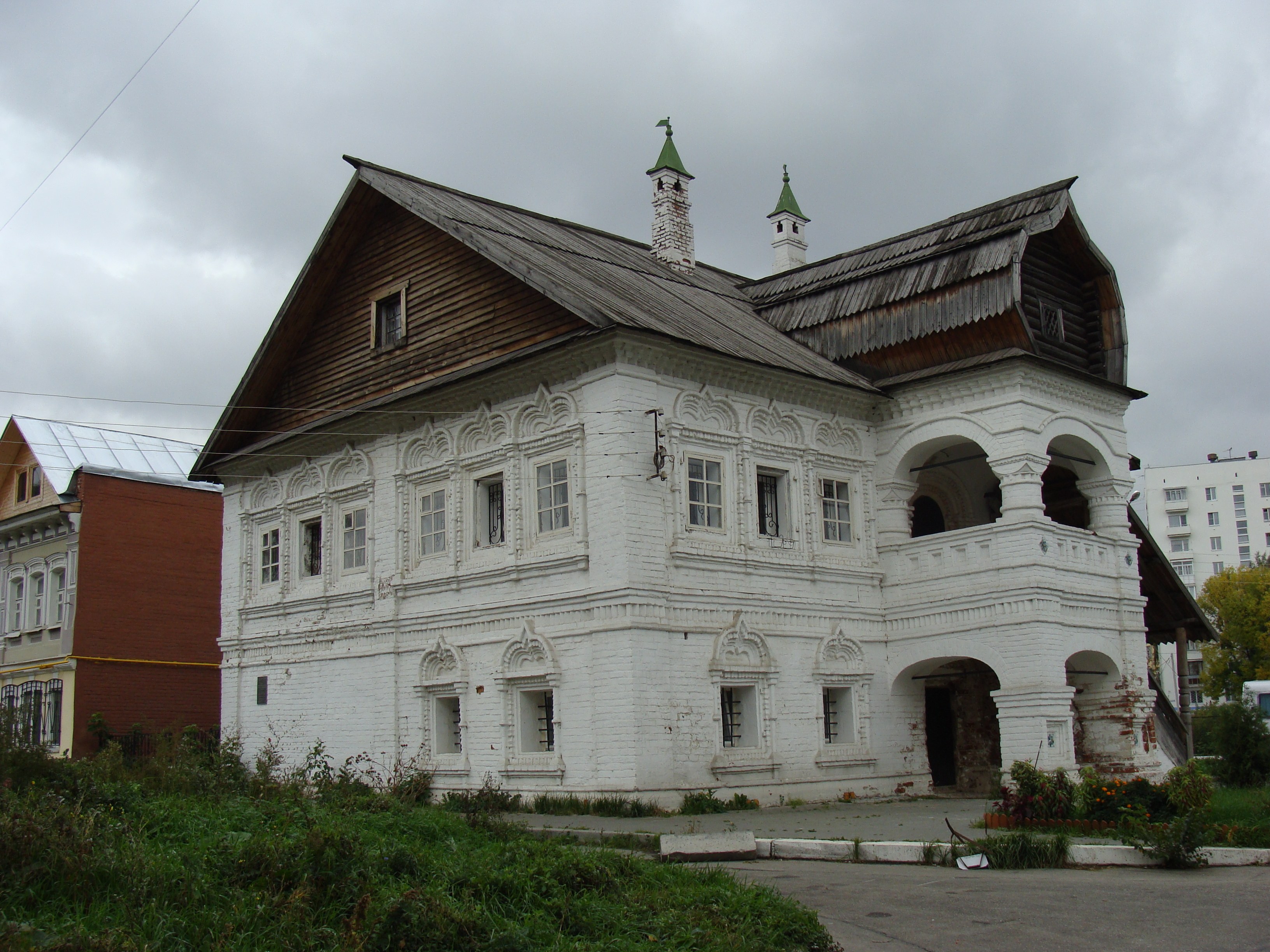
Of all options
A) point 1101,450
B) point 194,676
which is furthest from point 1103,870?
point 194,676

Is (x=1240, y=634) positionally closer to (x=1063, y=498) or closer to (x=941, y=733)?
(x=1063, y=498)

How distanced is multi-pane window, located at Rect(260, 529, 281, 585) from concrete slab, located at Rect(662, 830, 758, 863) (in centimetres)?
1321

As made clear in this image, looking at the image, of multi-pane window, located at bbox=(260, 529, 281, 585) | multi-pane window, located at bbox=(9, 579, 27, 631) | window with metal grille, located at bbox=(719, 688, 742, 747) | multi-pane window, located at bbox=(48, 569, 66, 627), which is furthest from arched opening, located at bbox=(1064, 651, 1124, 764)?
multi-pane window, located at bbox=(9, 579, 27, 631)

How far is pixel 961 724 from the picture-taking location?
20.1m

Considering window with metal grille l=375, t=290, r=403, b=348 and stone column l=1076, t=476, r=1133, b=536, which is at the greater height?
window with metal grille l=375, t=290, r=403, b=348

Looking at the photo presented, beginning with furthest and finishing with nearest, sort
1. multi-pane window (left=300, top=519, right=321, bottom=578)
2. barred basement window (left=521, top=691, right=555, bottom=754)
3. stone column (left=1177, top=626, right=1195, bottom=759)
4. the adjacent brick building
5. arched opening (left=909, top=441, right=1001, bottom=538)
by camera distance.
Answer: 1. the adjacent brick building
2. stone column (left=1177, top=626, right=1195, bottom=759)
3. multi-pane window (left=300, top=519, right=321, bottom=578)
4. arched opening (left=909, top=441, right=1001, bottom=538)
5. barred basement window (left=521, top=691, right=555, bottom=754)

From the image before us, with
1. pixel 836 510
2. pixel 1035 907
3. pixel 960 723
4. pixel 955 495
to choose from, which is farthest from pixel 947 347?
pixel 1035 907

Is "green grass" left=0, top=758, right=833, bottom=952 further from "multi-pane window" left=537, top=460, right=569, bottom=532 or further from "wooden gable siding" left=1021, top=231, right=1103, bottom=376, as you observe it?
"wooden gable siding" left=1021, top=231, right=1103, bottom=376

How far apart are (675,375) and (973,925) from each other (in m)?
10.5

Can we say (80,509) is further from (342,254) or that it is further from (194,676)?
(342,254)

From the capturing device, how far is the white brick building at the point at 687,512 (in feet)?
54.6

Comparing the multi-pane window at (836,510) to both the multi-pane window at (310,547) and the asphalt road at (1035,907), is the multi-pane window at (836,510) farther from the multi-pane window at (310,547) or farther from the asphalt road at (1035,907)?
the multi-pane window at (310,547)

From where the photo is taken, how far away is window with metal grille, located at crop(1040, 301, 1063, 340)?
19.9 metres

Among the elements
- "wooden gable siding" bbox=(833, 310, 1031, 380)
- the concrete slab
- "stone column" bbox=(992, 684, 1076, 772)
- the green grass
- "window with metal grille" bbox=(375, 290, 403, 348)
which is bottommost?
the concrete slab
